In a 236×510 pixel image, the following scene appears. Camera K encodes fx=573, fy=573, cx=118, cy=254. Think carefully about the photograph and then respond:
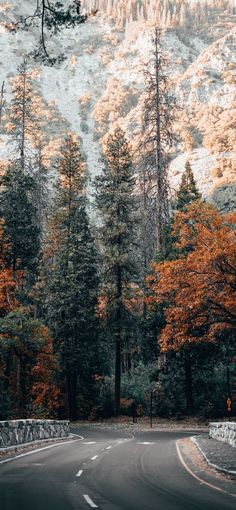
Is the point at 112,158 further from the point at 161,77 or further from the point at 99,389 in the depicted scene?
the point at 99,389

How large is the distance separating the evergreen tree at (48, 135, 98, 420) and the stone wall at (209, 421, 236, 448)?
57.8ft

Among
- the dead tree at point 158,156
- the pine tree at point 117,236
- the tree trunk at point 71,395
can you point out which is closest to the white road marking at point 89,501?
the dead tree at point 158,156

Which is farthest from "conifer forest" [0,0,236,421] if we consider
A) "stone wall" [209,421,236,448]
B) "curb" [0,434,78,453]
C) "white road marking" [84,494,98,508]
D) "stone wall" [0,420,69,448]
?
"white road marking" [84,494,98,508]

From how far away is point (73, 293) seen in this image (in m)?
45.3

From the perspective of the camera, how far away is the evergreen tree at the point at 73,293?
4512 cm

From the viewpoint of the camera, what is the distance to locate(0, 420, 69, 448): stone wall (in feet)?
73.4

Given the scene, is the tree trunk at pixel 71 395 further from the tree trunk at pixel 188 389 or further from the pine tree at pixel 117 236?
the tree trunk at pixel 188 389

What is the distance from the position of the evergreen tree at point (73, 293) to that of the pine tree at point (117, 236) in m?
2.22

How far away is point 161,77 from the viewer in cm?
4328

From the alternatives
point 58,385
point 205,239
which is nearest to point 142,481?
point 205,239

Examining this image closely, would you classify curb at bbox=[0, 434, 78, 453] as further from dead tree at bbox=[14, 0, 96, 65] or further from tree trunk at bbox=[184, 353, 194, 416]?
dead tree at bbox=[14, 0, 96, 65]

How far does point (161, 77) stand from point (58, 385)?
2596 centimetres

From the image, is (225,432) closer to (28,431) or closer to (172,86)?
(28,431)

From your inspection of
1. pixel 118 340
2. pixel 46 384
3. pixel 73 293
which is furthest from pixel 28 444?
pixel 73 293
